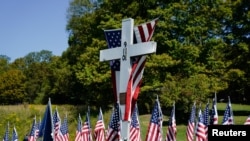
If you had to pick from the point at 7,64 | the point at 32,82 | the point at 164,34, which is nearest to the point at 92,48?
the point at 164,34

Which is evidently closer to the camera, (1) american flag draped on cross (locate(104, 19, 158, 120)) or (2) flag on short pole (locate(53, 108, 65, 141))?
(1) american flag draped on cross (locate(104, 19, 158, 120))

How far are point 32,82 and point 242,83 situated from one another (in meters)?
46.1

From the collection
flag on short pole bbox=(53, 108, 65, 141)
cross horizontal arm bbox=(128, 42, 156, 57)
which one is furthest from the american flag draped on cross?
flag on short pole bbox=(53, 108, 65, 141)

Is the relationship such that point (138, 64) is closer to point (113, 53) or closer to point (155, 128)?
point (113, 53)

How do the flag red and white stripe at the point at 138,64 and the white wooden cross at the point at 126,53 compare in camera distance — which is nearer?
the white wooden cross at the point at 126,53

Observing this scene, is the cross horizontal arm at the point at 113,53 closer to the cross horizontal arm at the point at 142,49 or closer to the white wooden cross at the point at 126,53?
the white wooden cross at the point at 126,53

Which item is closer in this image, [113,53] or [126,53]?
[126,53]

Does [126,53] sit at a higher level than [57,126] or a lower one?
→ higher

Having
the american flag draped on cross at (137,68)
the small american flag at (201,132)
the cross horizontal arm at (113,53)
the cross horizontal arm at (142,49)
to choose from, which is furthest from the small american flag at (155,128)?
the cross horizontal arm at (142,49)

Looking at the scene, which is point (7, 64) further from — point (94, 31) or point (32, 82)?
point (94, 31)

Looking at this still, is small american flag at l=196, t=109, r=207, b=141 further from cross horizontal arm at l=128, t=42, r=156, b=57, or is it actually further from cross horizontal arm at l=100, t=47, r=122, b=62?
cross horizontal arm at l=128, t=42, r=156, b=57

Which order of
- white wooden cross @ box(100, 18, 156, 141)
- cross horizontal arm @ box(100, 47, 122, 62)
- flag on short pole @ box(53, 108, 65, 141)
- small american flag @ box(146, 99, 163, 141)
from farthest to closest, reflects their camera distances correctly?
flag on short pole @ box(53, 108, 65, 141)
small american flag @ box(146, 99, 163, 141)
cross horizontal arm @ box(100, 47, 122, 62)
white wooden cross @ box(100, 18, 156, 141)

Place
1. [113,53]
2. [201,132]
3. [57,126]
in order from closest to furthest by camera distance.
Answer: [113,53]
[201,132]
[57,126]

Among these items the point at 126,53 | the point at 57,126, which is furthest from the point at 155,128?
the point at 126,53
